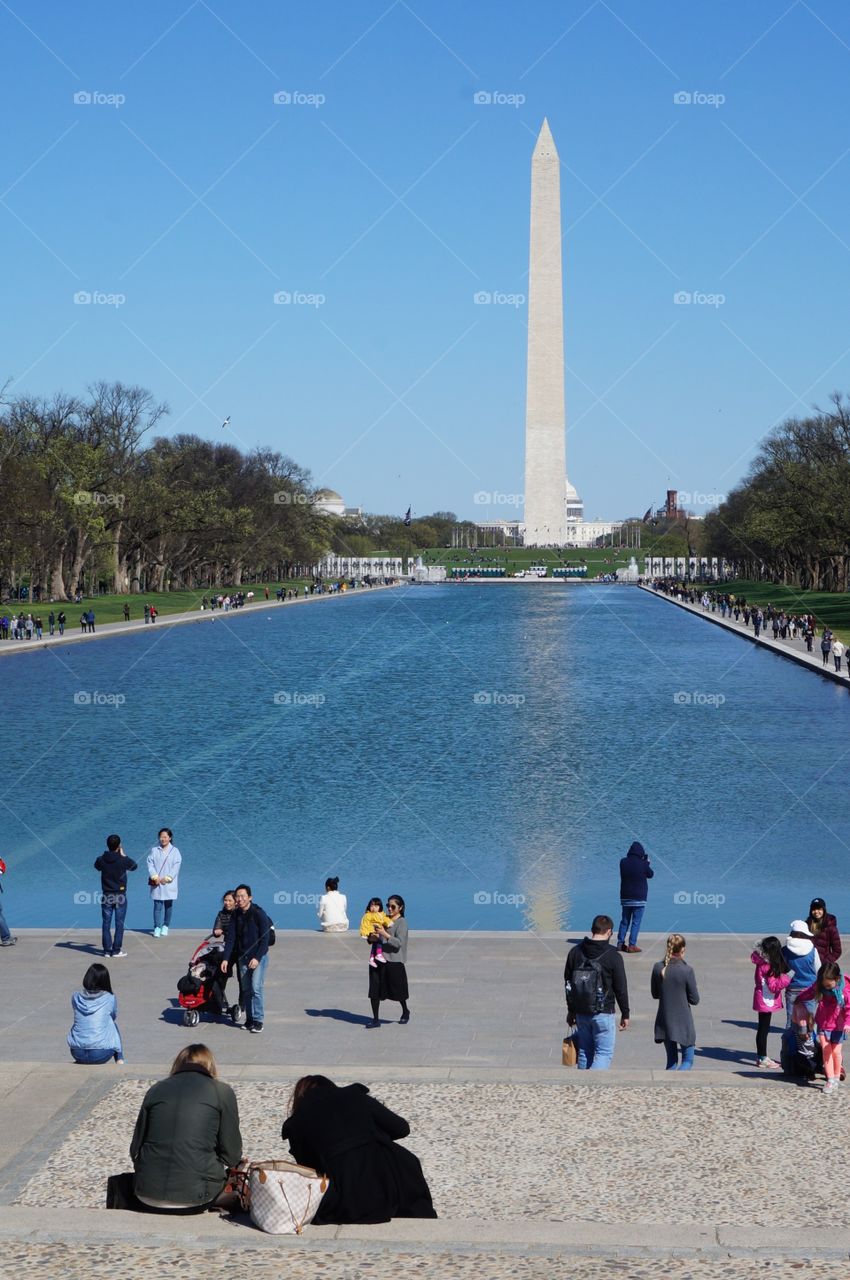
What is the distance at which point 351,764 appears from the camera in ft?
109

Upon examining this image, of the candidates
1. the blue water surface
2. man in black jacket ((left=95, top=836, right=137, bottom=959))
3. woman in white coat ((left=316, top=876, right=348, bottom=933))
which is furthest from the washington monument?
man in black jacket ((left=95, top=836, right=137, bottom=959))

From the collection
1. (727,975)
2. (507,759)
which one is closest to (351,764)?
(507,759)

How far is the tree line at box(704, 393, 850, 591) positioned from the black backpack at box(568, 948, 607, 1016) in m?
77.4

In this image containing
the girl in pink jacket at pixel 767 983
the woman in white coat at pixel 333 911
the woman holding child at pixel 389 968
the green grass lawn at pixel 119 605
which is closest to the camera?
the girl in pink jacket at pixel 767 983

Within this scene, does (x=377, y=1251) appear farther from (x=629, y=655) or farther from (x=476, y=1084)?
(x=629, y=655)

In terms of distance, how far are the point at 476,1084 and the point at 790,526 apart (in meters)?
93.4

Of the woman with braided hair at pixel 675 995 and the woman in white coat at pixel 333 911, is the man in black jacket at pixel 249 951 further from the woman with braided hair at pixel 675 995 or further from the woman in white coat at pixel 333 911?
the woman in white coat at pixel 333 911

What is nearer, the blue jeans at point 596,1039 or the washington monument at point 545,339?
the blue jeans at point 596,1039

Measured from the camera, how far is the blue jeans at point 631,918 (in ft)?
55.7

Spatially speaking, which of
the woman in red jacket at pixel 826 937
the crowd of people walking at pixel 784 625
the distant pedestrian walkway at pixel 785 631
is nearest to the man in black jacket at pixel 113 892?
the woman in red jacket at pixel 826 937

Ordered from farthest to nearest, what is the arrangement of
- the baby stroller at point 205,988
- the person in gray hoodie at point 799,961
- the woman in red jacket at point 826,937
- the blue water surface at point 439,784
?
1. the blue water surface at point 439,784
2. the baby stroller at point 205,988
3. the woman in red jacket at point 826,937
4. the person in gray hoodie at point 799,961

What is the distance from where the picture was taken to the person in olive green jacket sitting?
8.26m

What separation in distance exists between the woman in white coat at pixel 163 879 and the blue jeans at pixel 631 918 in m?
4.74

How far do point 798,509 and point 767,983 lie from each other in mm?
90350
